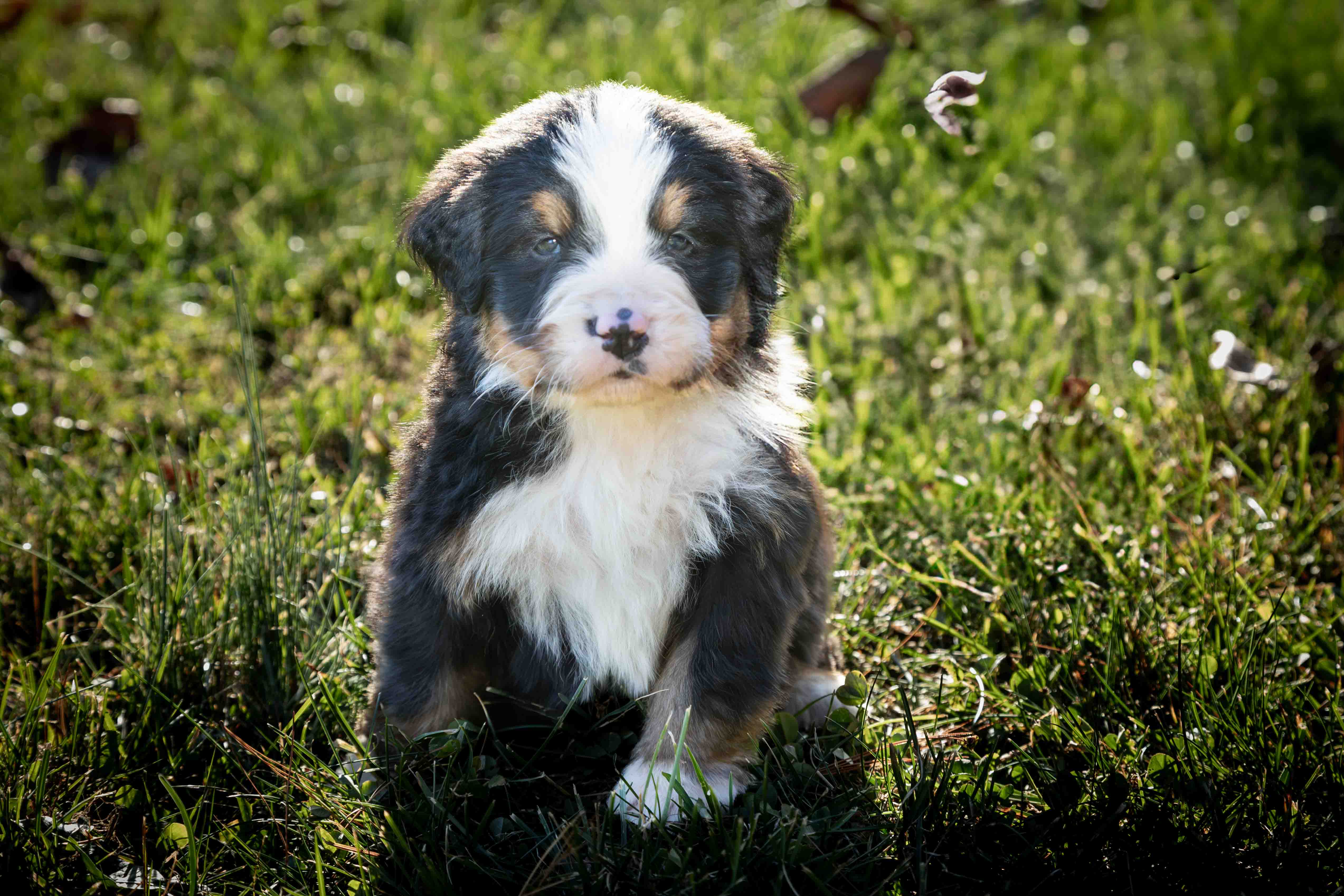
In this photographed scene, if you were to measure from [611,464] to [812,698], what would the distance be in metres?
0.88

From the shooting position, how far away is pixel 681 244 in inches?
101

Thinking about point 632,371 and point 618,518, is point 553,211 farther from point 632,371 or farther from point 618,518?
point 618,518

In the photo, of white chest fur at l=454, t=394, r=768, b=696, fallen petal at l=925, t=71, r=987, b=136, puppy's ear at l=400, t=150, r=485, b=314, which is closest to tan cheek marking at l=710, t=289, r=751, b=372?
white chest fur at l=454, t=394, r=768, b=696

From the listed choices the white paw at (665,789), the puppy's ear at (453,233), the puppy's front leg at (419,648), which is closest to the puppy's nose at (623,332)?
the puppy's ear at (453,233)

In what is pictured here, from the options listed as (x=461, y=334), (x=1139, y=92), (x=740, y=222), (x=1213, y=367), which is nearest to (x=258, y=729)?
(x=461, y=334)

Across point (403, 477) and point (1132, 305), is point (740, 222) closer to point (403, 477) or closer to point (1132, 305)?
point (403, 477)

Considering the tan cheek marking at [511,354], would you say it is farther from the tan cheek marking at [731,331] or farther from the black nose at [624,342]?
the tan cheek marking at [731,331]

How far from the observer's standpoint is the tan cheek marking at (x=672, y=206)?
250 cm

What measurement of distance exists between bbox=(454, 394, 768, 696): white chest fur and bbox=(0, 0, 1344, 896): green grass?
38 centimetres

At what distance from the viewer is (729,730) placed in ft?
8.45

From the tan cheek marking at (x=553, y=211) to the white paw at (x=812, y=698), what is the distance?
4.25 ft

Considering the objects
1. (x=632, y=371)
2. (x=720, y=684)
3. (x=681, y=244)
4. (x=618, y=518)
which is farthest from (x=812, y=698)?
(x=681, y=244)

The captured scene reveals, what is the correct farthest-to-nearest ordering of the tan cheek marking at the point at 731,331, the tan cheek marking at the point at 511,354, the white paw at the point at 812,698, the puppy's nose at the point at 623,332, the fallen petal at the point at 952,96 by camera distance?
the white paw at the point at 812,698 < the fallen petal at the point at 952,96 < the tan cheek marking at the point at 731,331 < the tan cheek marking at the point at 511,354 < the puppy's nose at the point at 623,332

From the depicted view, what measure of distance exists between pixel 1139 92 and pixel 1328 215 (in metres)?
1.35
